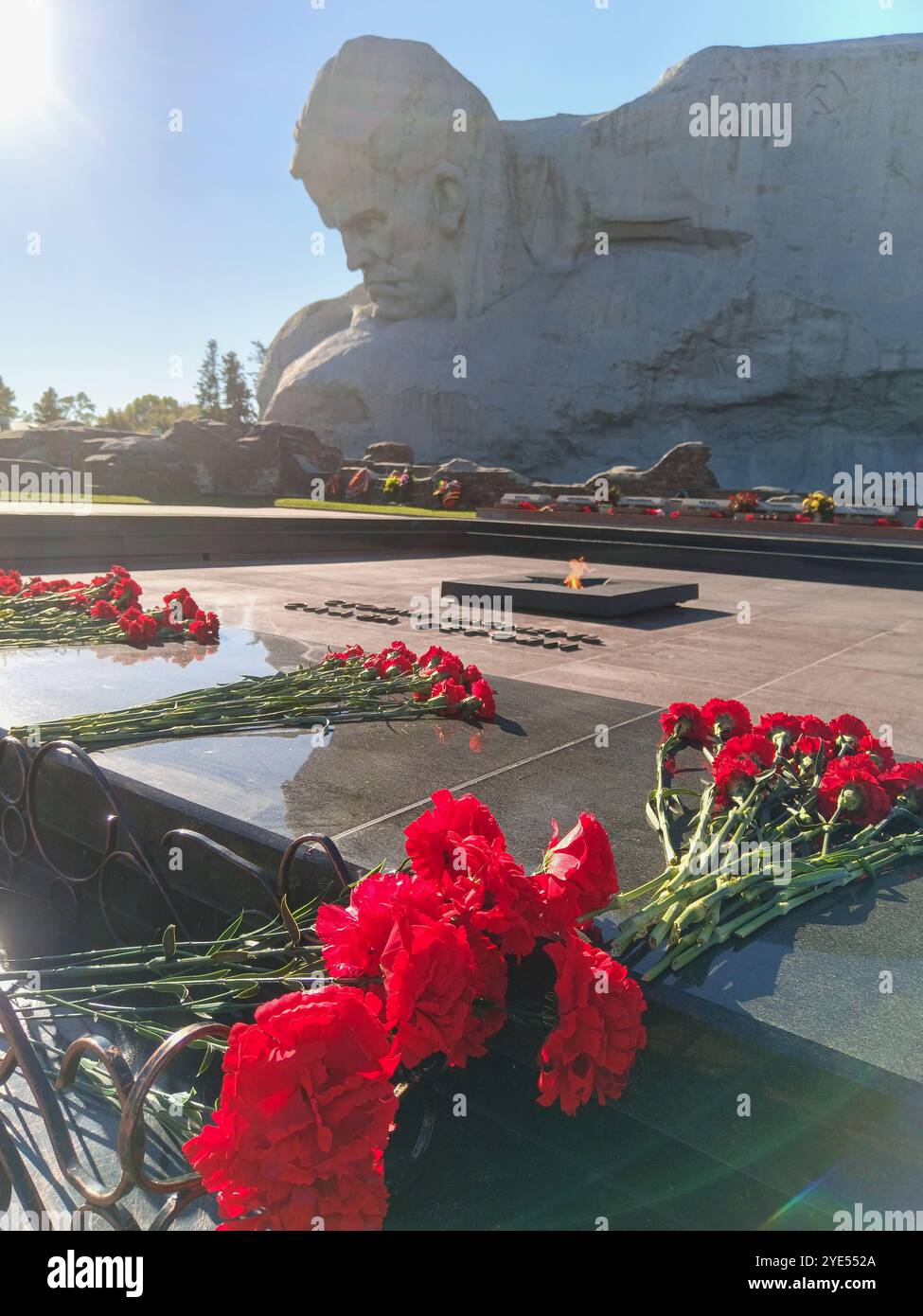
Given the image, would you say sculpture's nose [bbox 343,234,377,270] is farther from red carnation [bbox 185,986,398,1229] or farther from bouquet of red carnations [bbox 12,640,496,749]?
red carnation [bbox 185,986,398,1229]

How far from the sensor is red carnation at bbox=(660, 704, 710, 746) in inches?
111

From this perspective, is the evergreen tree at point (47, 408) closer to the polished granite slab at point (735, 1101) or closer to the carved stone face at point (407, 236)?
the carved stone face at point (407, 236)

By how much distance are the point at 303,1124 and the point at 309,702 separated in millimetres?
2429

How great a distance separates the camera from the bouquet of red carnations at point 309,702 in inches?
118

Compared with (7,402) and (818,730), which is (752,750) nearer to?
(818,730)

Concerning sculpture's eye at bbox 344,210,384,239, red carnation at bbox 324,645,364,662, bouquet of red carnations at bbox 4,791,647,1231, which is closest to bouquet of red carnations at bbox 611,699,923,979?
bouquet of red carnations at bbox 4,791,647,1231

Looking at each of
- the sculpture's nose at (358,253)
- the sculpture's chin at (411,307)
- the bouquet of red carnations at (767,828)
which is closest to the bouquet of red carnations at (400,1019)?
the bouquet of red carnations at (767,828)

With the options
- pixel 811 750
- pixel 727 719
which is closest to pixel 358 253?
pixel 727 719

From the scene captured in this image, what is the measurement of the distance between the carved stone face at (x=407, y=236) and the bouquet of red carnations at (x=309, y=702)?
4252 centimetres

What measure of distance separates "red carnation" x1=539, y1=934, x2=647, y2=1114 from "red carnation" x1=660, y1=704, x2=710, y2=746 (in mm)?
1552

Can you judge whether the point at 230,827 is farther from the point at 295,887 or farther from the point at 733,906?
the point at 733,906

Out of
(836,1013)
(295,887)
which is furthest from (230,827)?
(836,1013)

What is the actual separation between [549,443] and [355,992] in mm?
40117
